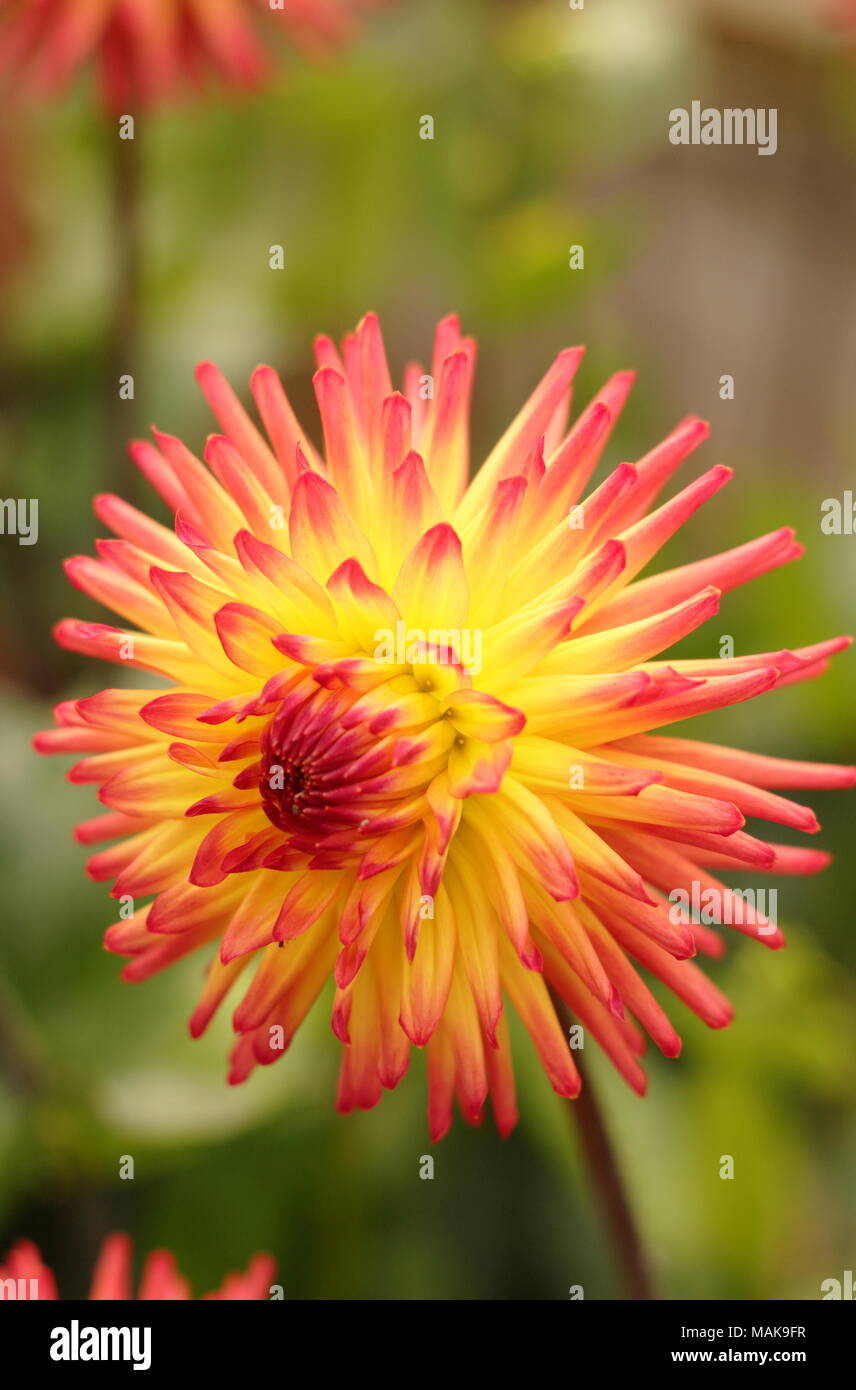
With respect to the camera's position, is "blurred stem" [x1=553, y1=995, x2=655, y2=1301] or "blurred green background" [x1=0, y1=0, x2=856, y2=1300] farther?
"blurred green background" [x1=0, y1=0, x2=856, y2=1300]

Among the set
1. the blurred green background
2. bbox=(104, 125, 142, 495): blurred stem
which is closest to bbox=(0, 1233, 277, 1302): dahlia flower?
the blurred green background

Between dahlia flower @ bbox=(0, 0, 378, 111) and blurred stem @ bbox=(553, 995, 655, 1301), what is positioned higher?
dahlia flower @ bbox=(0, 0, 378, 111)

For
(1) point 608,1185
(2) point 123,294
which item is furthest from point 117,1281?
(2) point 123,294

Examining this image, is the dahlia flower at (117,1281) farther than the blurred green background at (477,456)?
No

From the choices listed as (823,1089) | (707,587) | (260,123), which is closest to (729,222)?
(260,123)

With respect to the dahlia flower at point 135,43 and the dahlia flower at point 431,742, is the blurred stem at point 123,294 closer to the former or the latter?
the dahlia flower at point 135,43

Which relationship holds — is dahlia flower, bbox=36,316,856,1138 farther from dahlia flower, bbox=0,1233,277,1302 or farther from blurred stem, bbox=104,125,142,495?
blurred stem, bbox=104,125,142,495

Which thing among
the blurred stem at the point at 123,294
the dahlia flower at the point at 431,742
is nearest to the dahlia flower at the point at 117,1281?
the dahlia flower at the point at 431,742

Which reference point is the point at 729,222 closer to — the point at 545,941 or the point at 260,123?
the point at 260,123
